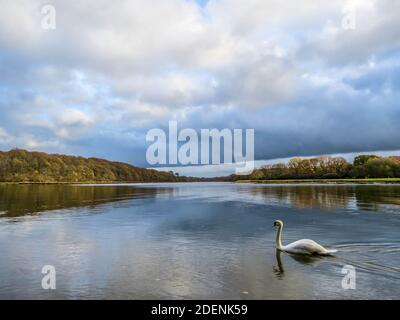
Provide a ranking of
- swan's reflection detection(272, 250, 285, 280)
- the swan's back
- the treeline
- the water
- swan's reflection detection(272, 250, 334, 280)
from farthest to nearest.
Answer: the treeline → the swan's back → swan's reflection detection(272, 250, 334, 280) → swan's reflection detection(272, 250, 285, 280) → the water

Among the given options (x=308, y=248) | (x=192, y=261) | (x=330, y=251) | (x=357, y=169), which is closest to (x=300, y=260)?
(x=308, y=248)

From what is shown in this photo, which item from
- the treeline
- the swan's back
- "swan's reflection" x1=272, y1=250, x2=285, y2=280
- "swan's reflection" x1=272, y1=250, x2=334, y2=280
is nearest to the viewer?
"swan's reflection" x1=272, y1=250, x2=285, y2=280

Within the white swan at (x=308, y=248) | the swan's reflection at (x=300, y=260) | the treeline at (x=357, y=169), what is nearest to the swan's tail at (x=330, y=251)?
the white swan at (x=308, y=248)

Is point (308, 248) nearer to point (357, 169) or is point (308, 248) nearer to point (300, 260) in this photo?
point (300, 260)

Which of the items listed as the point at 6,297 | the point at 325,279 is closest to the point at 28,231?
the point at 6,297

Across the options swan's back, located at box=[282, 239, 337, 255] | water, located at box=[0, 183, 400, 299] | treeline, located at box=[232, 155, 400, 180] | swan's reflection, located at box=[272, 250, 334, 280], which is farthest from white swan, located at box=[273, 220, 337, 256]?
treeline, located at box=[232, 155, 400, 180]

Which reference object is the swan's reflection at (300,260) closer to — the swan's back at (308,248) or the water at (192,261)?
the water at (192,261)

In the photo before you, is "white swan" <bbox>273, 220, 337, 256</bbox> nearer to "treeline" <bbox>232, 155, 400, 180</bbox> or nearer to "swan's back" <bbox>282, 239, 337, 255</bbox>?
"swan's back" <bbox>282, 239, 337, 255</bbox>

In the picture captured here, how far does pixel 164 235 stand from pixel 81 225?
→ 7106 mm

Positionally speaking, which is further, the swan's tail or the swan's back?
the swan's tail

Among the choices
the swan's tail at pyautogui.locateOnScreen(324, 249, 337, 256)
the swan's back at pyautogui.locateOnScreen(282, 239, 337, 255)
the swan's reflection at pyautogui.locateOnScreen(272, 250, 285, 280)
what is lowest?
the swan's reflection at pyautogui.locateOnScreen(272, 250, 285, 280)

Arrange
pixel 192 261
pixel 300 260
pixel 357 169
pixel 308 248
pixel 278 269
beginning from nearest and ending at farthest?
1. pixel 278 269
2. pixel 192 261
3. pixel 300 260
4. pixel 308 248
5. pixel 357 169

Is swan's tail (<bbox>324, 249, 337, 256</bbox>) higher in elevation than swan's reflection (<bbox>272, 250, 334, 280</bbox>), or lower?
higher

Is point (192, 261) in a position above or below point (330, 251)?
below
